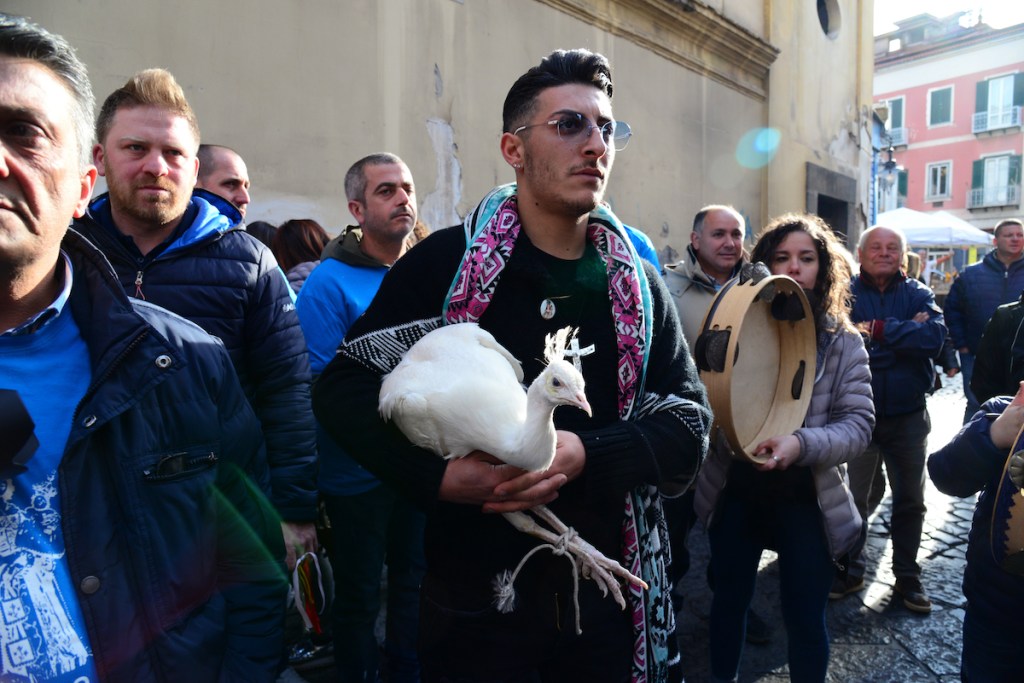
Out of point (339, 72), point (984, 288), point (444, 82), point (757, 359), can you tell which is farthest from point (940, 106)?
point (757, 359)

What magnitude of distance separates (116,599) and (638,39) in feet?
28.6

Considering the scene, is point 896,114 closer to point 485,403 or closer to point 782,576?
point 782,576

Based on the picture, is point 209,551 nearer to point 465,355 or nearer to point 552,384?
point 465,355

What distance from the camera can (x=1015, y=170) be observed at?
31.5 metres

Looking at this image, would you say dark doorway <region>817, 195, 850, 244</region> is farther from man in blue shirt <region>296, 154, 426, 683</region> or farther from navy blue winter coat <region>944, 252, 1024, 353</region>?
man in blue shirt <region>296, 154, 426, 683</region>

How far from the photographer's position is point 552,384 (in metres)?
1.40

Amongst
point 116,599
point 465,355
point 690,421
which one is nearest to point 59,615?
point 116,599

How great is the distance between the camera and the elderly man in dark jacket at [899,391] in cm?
394

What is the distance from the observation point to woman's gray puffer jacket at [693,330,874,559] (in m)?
2.57

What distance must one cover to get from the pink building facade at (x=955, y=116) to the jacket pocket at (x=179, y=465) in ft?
108

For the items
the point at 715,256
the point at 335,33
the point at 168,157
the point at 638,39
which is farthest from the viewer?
the point at 638,39

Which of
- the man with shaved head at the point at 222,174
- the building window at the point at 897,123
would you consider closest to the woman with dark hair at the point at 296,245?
the man with shaved head at the point at 222,174

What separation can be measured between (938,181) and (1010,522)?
39.7 metres

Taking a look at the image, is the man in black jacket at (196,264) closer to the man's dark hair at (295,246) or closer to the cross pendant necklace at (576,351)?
the cross pendant necklace at (576,351)
